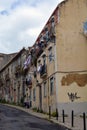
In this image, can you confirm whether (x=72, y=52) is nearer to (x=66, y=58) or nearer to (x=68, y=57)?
(x=68, y=57)

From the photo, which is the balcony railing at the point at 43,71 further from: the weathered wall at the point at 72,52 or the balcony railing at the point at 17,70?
the balcony railing at the point at 17,70

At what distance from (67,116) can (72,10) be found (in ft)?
30.3

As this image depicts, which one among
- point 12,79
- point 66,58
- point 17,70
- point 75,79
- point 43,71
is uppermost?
point 17,70

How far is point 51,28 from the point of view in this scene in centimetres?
3456

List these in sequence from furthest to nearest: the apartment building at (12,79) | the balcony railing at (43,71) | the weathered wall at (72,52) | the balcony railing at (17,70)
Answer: the apartment building at (12,79) < the balcony railing at (17,70) < the balcony railing at (43,71) < the weathered wall at (72,52)

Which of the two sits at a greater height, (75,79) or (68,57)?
(68,57)

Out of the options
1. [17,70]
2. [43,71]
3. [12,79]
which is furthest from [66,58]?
[12,79]

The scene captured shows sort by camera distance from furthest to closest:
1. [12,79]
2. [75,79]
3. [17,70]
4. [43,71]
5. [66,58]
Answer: [12,79] < [17,70] < [43,71] < [66,58] < [75,79]

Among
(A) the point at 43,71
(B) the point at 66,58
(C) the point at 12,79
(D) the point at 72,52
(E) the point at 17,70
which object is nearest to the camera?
(B) the point at 66,58

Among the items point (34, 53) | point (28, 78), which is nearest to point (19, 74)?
point (28, 78)

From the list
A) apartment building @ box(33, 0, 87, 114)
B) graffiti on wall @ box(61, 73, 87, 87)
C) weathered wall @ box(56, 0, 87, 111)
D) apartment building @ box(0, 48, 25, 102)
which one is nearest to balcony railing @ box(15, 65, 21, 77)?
apartment building @ box(0, 48, 25, 102)

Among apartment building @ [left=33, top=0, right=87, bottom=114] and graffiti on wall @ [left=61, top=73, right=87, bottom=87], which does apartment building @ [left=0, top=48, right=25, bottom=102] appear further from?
graffiti on wall @ [left=61, top=73, right=87, bottom=87]

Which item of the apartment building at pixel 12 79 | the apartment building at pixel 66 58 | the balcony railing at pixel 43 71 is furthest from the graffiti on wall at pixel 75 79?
the apartment building at pixel 12 79

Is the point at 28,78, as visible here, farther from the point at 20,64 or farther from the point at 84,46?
the point at 84,46
